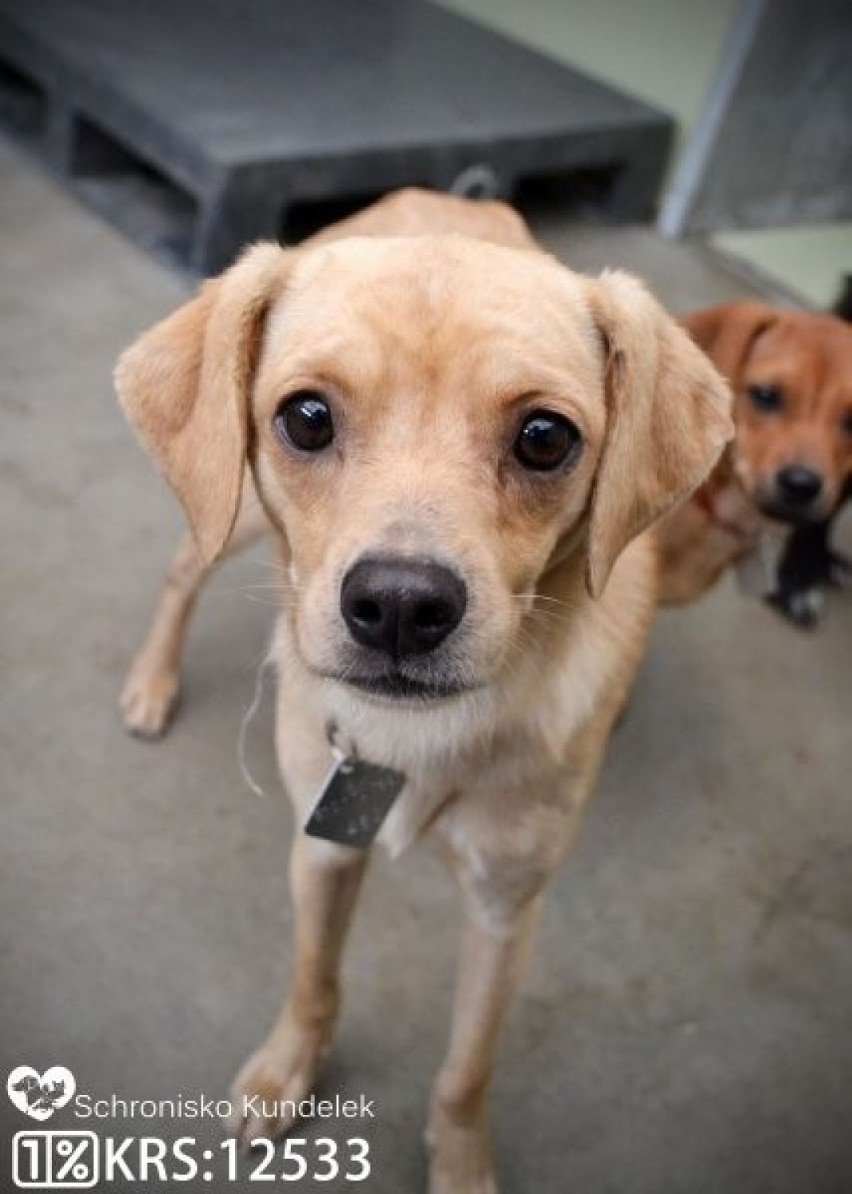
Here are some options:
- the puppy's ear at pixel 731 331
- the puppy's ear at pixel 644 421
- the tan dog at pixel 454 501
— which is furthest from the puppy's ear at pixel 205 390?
the puppy's ear at pixel 731 331

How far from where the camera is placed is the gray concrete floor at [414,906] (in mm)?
1861

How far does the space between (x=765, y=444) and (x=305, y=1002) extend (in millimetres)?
A: 1686

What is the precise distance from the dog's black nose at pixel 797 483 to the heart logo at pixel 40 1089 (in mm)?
1942

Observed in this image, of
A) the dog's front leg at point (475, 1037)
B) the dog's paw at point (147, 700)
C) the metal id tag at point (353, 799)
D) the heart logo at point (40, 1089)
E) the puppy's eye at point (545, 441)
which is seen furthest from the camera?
the dog's paw at point (147, 700)

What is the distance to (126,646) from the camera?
8.37ft

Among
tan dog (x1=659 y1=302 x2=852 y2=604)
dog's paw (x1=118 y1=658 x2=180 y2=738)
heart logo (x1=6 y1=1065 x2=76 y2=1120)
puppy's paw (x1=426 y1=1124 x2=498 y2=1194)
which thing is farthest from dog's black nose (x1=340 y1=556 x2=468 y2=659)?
tan dog (x1=659 y1=302 x2=852 y2=604)

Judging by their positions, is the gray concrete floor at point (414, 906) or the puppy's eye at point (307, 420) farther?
the gray concrete floor at point (414, 906)

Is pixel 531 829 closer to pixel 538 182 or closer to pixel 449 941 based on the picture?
pixel 449 941

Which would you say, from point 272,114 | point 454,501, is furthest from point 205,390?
point 272,114

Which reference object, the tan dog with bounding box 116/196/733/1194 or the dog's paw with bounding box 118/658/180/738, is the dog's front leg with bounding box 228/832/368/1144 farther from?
the dog's paw with bounding box 118/658/180/738

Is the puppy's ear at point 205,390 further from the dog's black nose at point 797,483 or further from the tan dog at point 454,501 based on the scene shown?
the dog's black nose at point 797,483

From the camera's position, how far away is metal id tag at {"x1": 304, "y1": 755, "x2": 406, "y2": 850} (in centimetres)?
151

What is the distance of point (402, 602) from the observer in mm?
1141

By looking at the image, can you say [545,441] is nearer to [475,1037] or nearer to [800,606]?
[475,1037]
